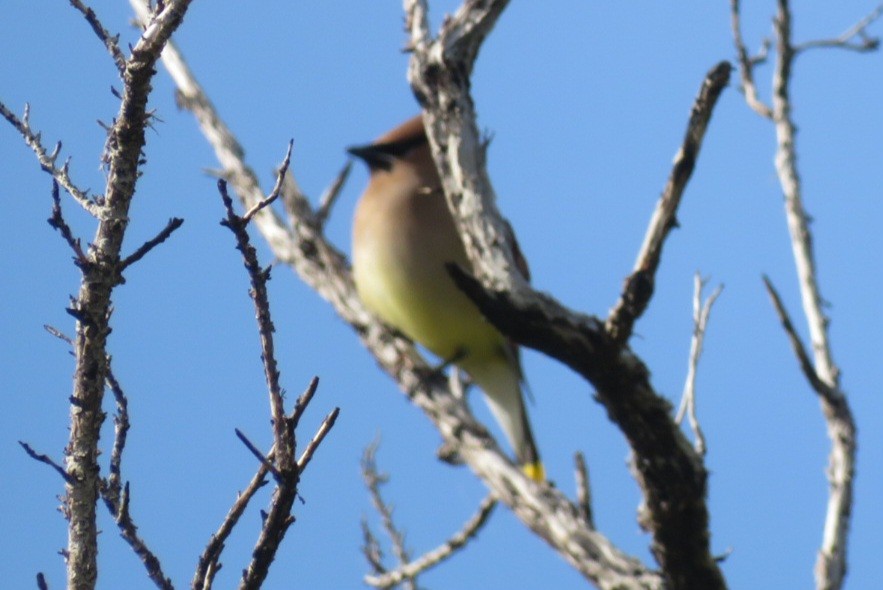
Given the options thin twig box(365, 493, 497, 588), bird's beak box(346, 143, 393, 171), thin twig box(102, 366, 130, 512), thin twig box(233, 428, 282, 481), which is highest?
bird's beak box(346, 143, 393, 171)

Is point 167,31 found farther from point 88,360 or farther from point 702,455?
point 702,455

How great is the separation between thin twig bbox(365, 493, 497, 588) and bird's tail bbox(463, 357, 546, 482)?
27.4 inches

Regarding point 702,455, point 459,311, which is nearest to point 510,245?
point 702,455

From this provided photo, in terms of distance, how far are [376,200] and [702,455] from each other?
2.05 m

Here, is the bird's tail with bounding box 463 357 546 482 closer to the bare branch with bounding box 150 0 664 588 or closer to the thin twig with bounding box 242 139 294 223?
the bare branch with bounding box 150 0 664 588

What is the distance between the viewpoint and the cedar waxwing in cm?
440

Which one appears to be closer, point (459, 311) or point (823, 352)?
point (823, 352)

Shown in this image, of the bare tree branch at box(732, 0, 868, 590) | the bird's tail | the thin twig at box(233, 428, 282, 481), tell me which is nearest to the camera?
the thin twig at box(233, 428, 282, 481)

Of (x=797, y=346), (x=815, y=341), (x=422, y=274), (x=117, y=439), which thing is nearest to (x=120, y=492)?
(x=117, y=439)

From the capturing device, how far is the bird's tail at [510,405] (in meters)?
4.59

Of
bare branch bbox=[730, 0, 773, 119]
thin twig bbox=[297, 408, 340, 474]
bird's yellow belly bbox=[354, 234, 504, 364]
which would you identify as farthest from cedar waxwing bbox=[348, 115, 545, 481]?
thin twig bbox=[297, 408, 340, 474]

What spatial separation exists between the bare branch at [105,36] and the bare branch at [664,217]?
1128 millimetres

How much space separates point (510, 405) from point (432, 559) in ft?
2.83

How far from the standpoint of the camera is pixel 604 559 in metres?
3.03
